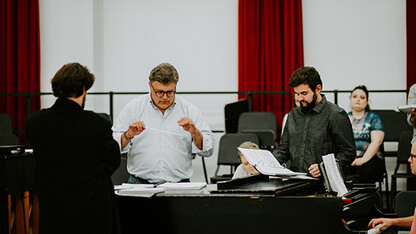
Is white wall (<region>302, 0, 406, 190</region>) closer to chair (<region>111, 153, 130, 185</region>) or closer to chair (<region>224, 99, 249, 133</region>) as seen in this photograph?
chair (<region>224, 99, 249, 133</region>)

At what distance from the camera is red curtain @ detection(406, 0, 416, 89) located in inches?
267

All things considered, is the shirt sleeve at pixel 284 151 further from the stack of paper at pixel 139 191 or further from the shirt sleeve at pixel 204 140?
the stack of paper at pixel 139 191

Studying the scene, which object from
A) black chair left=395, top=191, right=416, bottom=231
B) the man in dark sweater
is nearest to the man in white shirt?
the man in dark sweater

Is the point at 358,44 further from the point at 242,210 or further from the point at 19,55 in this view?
the point at 242,210

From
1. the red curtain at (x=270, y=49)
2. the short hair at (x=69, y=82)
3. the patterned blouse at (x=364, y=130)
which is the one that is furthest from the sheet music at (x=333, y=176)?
the red curtain at (x=270, y=49)

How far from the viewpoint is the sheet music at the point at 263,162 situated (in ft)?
8.59

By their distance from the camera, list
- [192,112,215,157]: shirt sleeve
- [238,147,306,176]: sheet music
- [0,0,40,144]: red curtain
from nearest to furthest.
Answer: [238,147,306,176]: sheet music, [192,112,215,157]: shirt sleeve, [0,0,40,144]: red curtain

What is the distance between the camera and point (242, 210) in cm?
252

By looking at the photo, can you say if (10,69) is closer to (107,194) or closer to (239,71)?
(239,71)

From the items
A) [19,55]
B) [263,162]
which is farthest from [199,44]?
[263,162]

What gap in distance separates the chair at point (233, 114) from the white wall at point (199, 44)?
79cm

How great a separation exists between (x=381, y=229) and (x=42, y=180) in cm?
169

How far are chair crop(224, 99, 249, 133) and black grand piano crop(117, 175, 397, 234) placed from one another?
358cm

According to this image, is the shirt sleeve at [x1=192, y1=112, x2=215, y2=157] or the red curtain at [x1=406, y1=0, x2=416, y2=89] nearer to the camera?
the shirt sleeve at [x1=192, y1=112, x2=215, y2=157]
